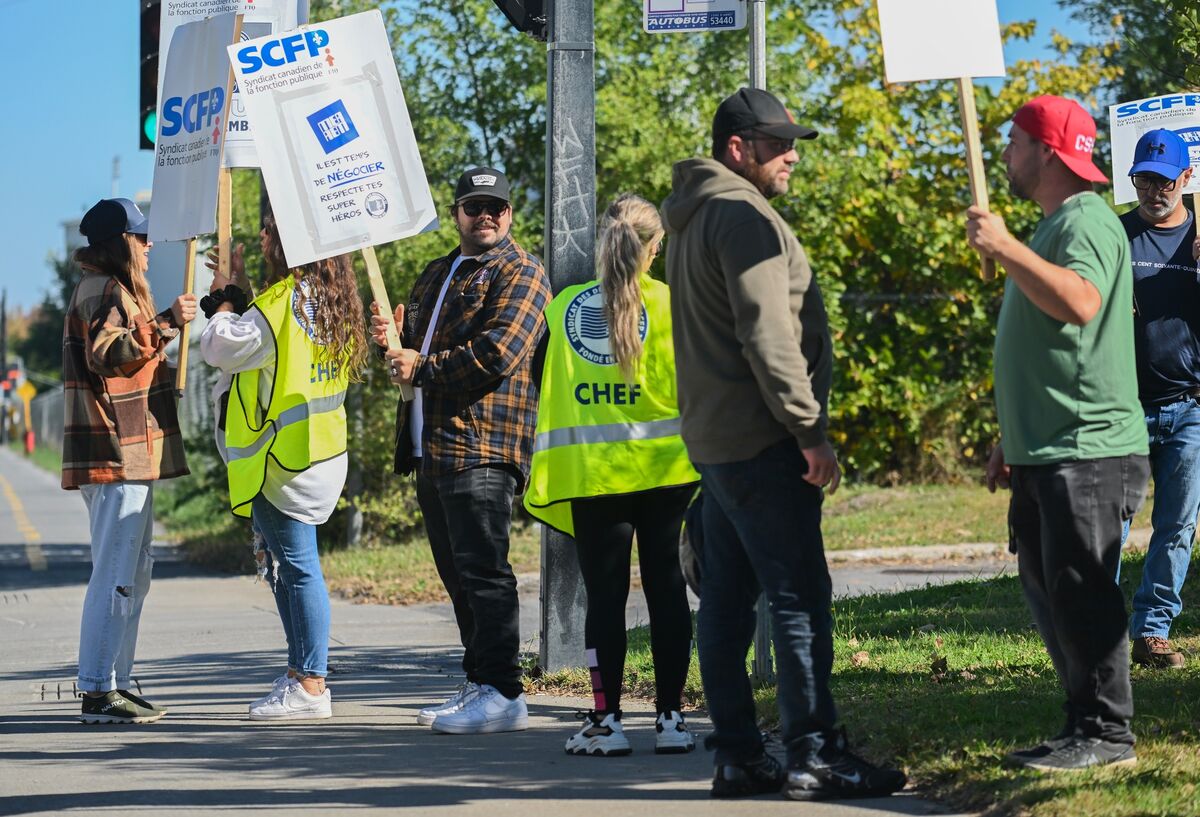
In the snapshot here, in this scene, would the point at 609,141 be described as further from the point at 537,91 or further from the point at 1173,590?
the point at 1173,590

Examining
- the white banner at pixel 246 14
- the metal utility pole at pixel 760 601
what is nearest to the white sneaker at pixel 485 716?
the metal utility pole at pixel 760 601

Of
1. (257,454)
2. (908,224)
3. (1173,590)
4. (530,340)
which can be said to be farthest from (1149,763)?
(908,224)

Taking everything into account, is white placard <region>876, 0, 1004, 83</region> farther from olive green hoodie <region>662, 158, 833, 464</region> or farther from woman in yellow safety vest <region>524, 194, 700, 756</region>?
woman in yellow safety vest <region>524, 194, 700, 756</region>

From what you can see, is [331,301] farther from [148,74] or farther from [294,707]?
[148,74]

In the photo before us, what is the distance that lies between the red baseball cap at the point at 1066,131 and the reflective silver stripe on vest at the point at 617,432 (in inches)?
65.3

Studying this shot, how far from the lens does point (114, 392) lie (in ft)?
22.3

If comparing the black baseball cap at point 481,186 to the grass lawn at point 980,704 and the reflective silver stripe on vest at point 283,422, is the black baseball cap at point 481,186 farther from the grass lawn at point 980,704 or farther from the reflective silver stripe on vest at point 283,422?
the grass lawn at point 980,704

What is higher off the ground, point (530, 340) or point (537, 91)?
point (537, 91)

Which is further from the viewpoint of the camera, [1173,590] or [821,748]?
[1173,590]

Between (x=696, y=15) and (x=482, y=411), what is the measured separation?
1.95 m

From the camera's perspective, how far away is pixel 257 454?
6.42m

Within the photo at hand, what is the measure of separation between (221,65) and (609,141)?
296 inches

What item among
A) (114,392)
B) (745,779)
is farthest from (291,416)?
(745,779)

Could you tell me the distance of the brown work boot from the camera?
6598 millimetres
